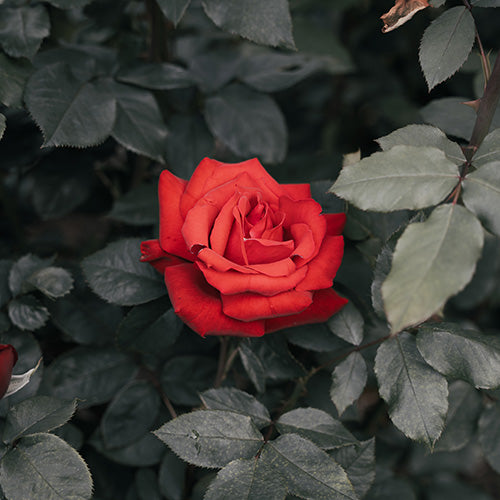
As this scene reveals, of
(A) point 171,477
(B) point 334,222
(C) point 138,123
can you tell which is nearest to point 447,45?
(B) point 334,222

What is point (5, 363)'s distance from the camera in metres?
0.58

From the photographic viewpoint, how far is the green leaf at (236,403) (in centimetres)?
68

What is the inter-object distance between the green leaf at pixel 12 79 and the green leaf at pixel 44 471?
45 centimetres

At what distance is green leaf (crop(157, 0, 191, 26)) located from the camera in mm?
761

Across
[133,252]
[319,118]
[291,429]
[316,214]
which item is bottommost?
[319,118]

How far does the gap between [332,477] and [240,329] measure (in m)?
0.18

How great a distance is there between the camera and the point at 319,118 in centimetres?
172

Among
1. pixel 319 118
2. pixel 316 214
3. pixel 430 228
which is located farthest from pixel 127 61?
pixel 319 118

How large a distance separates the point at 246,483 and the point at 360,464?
203 mm

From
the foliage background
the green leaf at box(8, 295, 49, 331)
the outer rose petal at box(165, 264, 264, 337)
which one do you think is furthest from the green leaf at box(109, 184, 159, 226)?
the outer rose petal at box(165, 264, 264, 337)

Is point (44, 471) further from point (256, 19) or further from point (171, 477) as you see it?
point (256, 19)

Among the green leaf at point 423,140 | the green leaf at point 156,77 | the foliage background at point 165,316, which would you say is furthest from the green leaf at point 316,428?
the green leaf at point 156,77

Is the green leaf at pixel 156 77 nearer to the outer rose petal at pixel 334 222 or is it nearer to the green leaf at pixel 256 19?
the green leaf at pixel 256 19

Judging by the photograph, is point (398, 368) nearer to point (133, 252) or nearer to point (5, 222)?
point (133, 252)
